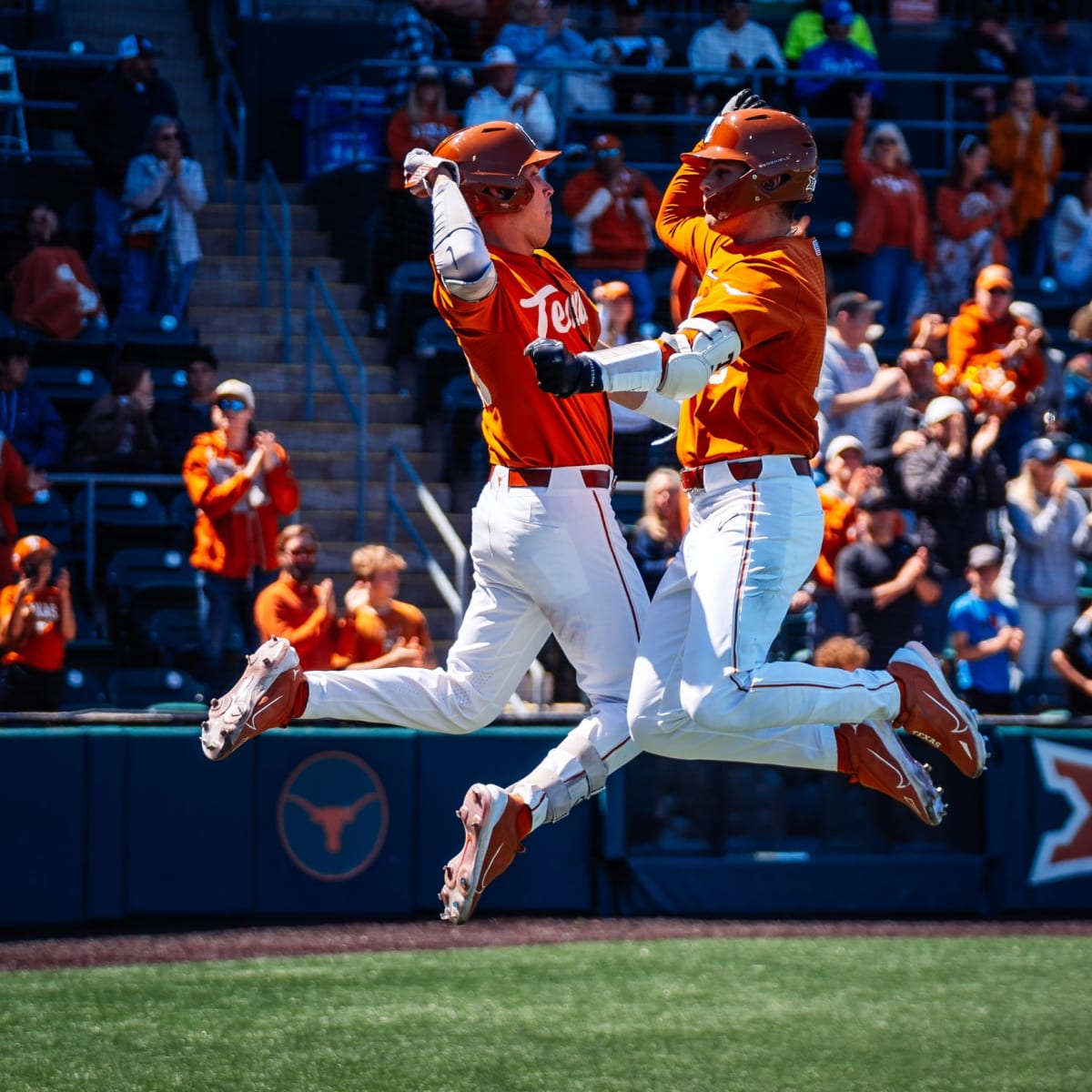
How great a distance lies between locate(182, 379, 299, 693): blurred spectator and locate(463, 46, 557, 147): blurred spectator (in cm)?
318

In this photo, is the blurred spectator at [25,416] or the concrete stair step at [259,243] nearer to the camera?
the blurred spectator at [25,416]

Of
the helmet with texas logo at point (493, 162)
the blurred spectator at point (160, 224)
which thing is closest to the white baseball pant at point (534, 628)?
the helmet with texas logo at point (493, 162)

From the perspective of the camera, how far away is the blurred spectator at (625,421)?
10.4 m

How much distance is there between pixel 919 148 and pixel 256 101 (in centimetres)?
535

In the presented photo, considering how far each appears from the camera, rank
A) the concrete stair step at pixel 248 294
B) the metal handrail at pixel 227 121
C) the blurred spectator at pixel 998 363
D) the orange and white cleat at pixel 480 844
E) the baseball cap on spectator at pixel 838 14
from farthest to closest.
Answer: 1. the baseball cap on spectator at pixel 838 14
2. the metal handrail at pixel 227 121
3. the concrete stair step at pixel 248 294
4. the blurred spectator at pixel 998 363
5. the orange and white cleat at pixel 480 844

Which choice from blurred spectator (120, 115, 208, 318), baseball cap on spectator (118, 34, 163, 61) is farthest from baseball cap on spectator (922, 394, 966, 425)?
baseball cap on spectator (118, 34, 163, 61)

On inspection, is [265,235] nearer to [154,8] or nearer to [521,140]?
[154,8]

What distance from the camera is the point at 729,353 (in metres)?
5.11

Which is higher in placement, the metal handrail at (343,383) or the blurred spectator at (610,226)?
the blurred spectator at (610,226)

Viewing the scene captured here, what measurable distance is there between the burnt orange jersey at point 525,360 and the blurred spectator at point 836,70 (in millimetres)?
9083

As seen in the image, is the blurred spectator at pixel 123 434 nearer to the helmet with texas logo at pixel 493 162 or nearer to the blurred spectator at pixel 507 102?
the blurred spectator at pixel 507 102

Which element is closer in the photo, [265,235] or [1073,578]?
[1073,578]

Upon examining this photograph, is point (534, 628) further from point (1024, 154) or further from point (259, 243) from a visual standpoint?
point (1024, 154)

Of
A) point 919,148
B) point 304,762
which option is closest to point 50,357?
point 304,762
